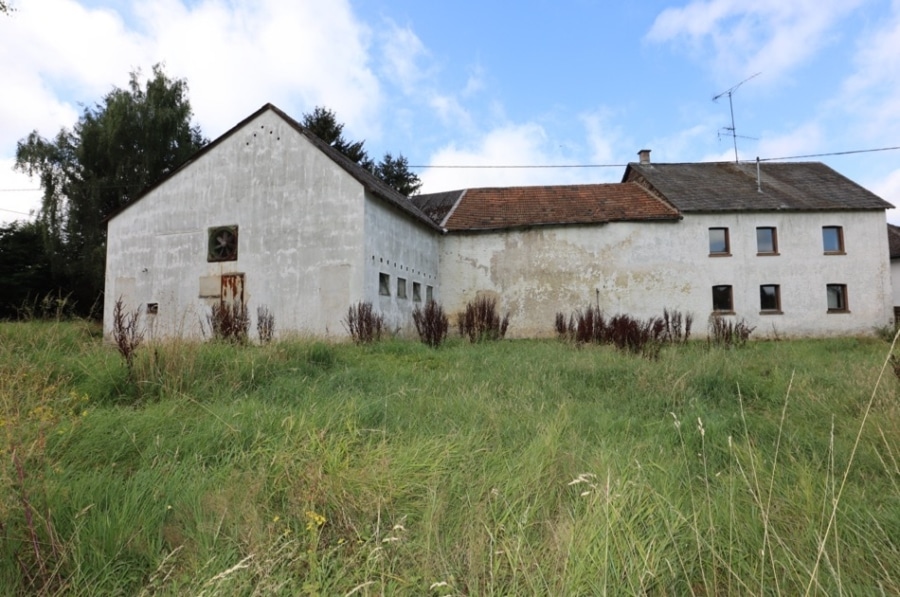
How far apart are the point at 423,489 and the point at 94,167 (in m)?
30.1

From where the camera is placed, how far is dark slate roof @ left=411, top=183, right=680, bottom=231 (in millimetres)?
19375

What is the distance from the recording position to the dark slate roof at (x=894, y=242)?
2395 centimetres

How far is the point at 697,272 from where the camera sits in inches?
736

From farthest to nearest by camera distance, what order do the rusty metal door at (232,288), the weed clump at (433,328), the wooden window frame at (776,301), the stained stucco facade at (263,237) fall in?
the wooden window frame at (776,301) < the rusty metal door at (232,288) < the stained stucco facade at (263,237) < the weed clump at (433,328)

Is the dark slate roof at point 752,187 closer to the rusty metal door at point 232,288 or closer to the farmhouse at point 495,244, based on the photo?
the farmhouse at point 495,244

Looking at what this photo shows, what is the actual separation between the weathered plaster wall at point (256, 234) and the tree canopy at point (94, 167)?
9950mm

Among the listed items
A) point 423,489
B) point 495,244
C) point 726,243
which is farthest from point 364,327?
point 726,243

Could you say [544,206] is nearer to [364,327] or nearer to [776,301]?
[776,301]

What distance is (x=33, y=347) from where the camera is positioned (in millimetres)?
5574

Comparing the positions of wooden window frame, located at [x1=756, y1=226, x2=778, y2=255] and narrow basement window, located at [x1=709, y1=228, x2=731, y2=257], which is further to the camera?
narrow basement window, located at [x1=709, y1=228, x2=731, y2=257]

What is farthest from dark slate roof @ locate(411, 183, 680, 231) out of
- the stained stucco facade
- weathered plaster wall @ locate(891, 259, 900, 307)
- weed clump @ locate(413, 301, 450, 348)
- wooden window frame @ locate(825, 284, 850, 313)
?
weathered plaster wall @ locate(891, 259, 900, 307)

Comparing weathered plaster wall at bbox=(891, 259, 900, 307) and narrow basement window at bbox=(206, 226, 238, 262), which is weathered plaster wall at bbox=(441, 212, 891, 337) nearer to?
weathered plaster wall at bbox=(891, 259, 900, 307)

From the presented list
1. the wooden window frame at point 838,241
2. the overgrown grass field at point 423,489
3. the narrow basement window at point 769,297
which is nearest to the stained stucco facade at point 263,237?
the overgrown grass field at point 423,489

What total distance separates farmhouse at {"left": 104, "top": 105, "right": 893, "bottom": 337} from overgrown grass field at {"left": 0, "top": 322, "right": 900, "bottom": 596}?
32.3 ft
